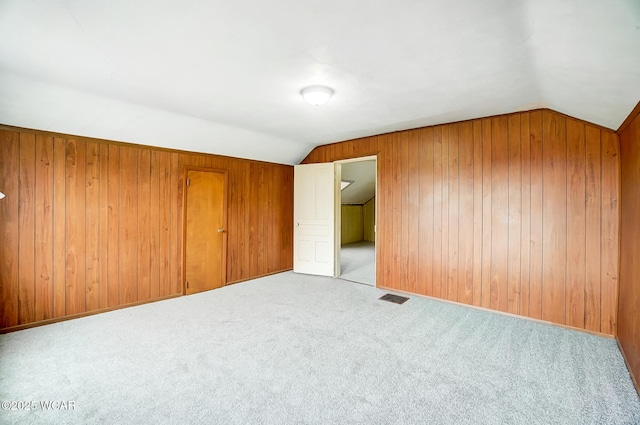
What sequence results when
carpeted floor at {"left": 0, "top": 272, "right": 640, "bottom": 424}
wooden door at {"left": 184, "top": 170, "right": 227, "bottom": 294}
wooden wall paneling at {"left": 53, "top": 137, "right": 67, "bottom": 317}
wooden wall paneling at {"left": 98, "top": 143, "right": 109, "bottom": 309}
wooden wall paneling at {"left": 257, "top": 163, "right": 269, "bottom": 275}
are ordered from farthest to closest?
1. wooden wall paneling at {"left": 257, "top": 163, "right": 269, "bottom": 275}
2. wooden door at {"left": 184, "top": 170, "right": 227, "bottom": 294}
3. wooden wall paneling at {"left": 98, "top": 143, "right": 109, "bottom": 309}
4. wooden wall paneling at {"left": 53, "top": 137, "right": 67, "bottom": 317}
5. carpeted floor at {"left": 0, "top": 272, "right": 640, "bottom": 424}

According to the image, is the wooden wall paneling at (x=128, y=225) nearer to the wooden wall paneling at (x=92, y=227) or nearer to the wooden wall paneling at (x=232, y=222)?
the wooden wall paneling at (x=92, y=227)

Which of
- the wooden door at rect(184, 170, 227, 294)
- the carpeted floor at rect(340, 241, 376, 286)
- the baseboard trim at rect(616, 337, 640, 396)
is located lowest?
the baseboard trim at rect(616, 337, 640, 396)

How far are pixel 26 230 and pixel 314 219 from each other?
3635 mm

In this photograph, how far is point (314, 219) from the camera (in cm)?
514

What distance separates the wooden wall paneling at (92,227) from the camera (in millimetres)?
3281

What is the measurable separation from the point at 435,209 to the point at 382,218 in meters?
0.80

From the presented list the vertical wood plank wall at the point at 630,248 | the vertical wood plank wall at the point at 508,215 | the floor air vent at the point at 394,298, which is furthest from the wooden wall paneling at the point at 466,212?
the vertical wood plank wall at the point at 630,248

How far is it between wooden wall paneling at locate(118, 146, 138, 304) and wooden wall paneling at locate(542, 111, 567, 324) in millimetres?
4755

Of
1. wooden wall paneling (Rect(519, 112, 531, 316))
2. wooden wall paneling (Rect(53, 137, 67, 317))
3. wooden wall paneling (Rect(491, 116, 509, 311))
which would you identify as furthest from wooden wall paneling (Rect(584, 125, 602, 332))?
wooden wall paneling (Rect(53, 137, 67, 317))

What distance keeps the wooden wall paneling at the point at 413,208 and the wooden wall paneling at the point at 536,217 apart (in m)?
1.28

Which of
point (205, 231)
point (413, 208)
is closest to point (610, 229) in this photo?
point (413, 208)

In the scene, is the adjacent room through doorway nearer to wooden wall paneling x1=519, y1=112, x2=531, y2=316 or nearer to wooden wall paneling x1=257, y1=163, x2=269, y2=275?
wooden wall paneling x1=257, y1=163, x2=269, y2=275

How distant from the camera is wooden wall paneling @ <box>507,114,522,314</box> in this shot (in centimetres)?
323

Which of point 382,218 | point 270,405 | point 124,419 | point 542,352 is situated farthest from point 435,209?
point 124,419
